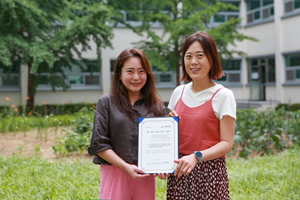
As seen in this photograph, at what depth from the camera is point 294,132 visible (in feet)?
23.0

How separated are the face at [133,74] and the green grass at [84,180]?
193cm

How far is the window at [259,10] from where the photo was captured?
17.6m

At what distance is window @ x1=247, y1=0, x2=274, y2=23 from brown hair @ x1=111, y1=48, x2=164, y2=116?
1661 centimetres

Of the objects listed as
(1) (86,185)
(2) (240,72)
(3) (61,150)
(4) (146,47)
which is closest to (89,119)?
(3) (61,150)

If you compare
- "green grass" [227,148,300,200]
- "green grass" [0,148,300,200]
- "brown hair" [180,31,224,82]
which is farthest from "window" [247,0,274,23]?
"brown hair" [180,31,224,82]

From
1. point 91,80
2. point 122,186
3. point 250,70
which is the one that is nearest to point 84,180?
point 122,186

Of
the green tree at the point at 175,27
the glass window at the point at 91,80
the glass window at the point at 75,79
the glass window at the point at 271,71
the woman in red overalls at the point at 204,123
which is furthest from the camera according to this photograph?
the glass window at the point at 271,71

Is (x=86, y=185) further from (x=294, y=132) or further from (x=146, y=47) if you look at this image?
(x=146, y=47)

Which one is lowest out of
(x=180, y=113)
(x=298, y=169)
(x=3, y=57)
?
(x=298, y=169)

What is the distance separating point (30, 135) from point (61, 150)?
2.06 metres

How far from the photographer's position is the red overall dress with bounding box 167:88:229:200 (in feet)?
6.47

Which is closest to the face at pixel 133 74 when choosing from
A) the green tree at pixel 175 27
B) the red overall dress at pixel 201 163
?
the red overall dress at pixel 201 163

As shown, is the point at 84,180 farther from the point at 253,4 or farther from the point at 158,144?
the point at 253,4

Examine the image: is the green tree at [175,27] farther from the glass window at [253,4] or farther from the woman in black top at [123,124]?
the woman in black top at [123,124]
